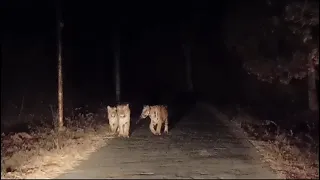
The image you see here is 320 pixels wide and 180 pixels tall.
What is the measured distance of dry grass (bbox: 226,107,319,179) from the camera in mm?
11094

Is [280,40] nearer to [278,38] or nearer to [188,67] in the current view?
[278,38]

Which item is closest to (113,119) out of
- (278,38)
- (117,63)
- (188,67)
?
(278,38)

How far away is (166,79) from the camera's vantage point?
50.1 m

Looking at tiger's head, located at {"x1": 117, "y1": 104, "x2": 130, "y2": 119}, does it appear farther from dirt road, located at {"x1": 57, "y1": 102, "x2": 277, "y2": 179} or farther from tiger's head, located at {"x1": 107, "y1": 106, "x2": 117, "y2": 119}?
dirt road, located at {"x1": 57, "y1": 102, "x2": 277, "y2": 179}

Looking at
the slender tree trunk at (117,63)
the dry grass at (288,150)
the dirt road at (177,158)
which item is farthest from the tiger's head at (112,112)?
the slender tree trunk at (117,63)

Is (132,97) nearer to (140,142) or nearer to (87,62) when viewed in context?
(87,62)

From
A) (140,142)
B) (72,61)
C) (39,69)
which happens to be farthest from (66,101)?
(140,142)

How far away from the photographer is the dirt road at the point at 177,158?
1085cm

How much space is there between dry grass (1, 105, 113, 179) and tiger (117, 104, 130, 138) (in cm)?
54

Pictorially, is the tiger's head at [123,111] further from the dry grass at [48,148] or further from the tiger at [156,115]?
the tiger at [156,115]

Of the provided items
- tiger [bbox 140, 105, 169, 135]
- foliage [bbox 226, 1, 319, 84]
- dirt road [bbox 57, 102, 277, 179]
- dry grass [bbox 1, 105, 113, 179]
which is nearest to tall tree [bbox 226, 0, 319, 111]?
foliage [bbox 226, 1, 319, 84]

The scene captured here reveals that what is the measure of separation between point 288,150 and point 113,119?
19.9 ft

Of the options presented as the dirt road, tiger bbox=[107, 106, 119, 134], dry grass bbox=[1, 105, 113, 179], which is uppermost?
tiger bbox=[107, 106, 119, 134]

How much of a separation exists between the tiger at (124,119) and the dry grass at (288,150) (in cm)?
396
